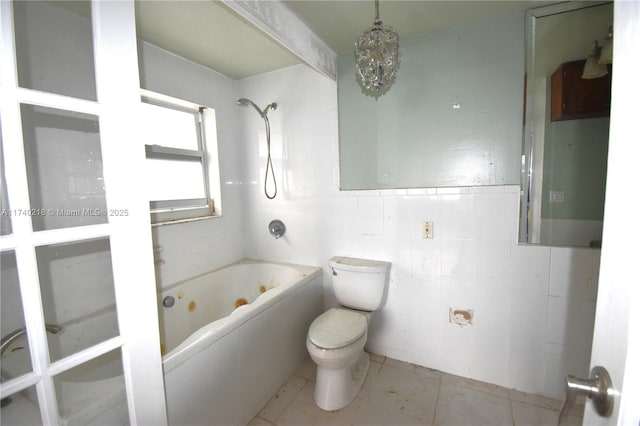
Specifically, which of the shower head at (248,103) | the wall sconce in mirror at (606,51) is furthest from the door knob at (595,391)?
the shower head at (248,103)

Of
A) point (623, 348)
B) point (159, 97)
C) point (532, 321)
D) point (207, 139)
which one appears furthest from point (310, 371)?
point (159, 97)

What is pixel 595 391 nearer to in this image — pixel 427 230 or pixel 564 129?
pixel 427 230

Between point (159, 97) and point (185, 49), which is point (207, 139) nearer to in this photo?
point (159, 97)

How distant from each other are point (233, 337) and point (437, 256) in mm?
1341

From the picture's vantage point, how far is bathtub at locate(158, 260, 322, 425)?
1.14m

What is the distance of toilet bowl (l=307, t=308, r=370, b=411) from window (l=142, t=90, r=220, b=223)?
136 centimetres

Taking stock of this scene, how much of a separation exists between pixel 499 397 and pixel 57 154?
243cm

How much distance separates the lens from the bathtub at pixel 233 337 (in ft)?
3.75

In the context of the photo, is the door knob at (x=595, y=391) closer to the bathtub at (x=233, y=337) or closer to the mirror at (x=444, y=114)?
the bathtub at (x=233, y=337)

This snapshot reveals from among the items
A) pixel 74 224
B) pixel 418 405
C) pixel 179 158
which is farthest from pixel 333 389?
pixel 179 158

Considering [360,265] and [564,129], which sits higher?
[564,129]

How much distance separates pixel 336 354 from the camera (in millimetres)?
1425

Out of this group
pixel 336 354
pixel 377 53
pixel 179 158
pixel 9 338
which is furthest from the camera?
pixel 179 158

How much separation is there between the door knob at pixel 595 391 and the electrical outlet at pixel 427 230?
4.37 feet
